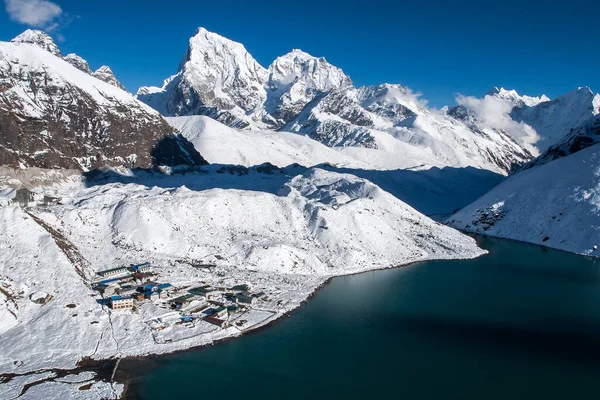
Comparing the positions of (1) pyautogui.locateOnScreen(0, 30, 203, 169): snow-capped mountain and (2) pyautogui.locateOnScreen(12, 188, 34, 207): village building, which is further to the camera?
(1) pyautogui.locateOnScreen(0, 30, 203, 169): snow-capped mountain

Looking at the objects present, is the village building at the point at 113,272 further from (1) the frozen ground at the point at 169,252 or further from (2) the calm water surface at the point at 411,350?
(2) the calm water surface at the point at 411,350

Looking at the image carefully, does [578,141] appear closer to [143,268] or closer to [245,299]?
[245,299]

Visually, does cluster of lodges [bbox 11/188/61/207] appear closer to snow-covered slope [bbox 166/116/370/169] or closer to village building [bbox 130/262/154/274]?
village building [bbox 130/262/154/274]

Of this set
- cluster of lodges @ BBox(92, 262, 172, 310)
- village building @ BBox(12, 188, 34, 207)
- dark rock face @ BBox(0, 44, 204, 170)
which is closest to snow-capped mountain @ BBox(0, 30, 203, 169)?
dark rock face @ BBox(0, 44, 204, 170)

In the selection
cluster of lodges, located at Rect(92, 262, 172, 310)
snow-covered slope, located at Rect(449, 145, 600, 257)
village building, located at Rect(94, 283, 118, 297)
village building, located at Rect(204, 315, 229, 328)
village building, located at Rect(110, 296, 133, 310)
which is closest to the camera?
village building, located at Rect(204, 315, 229, 328)

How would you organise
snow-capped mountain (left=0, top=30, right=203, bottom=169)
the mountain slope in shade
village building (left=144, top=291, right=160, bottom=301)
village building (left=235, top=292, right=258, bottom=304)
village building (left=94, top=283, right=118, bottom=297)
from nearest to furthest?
village building (left=94, top=283, right=118, bottom=297), village building (left=144, top=291, right=160, bottom=301), village building (left=235, top=292, right=258, bottom=304), snow-capped mountain (left=0, top=30, right=203, bottom=169), the mountain slope in shade

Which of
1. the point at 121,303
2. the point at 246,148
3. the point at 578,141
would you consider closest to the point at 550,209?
the point at 578,141

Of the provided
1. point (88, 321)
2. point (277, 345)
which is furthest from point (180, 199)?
point (277, 345)
